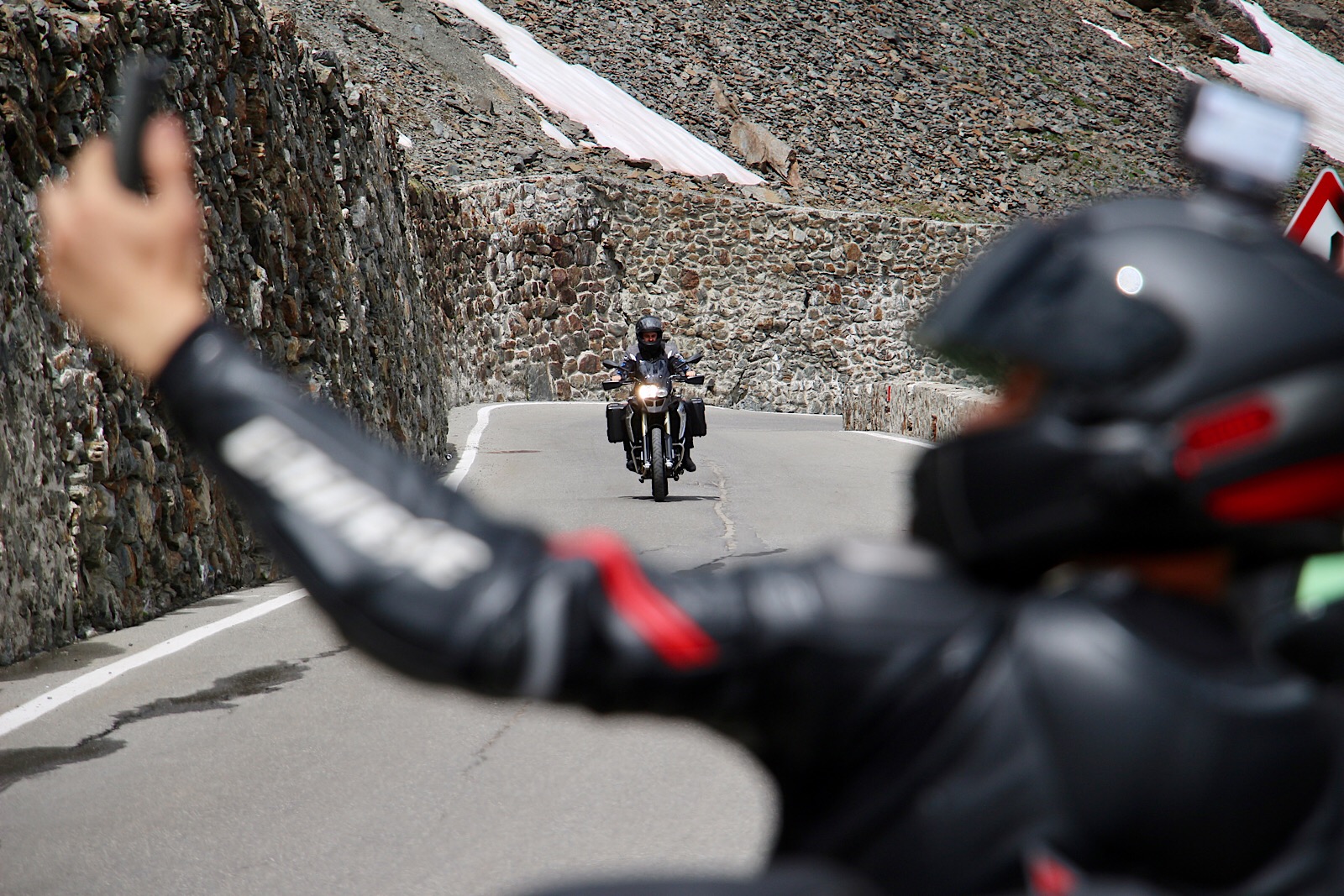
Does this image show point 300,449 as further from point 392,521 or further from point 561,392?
point 561,392

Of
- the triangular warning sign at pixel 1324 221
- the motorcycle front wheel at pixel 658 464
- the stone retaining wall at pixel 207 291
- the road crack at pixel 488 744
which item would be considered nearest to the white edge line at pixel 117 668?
the stone retaining wall at pixel 207 291

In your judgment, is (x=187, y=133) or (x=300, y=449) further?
(x=187, y=133)

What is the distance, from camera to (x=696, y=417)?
12.8m

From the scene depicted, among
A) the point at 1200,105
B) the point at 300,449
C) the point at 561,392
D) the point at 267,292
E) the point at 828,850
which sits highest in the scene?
the point at 1200,105

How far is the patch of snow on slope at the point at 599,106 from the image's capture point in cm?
3919

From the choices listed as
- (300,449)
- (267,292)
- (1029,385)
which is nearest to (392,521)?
(300,449)

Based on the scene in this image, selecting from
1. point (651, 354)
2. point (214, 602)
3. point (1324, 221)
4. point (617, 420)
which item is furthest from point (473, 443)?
point (1324, 221)

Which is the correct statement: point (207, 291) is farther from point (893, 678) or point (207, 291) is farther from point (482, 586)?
point (893, 678)

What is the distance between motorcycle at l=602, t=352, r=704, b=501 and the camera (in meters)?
12.4

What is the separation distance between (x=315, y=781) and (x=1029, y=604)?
404 cm

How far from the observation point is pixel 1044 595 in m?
1.02

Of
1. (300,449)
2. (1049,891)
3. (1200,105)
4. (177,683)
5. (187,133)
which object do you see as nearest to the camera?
(1049,891)

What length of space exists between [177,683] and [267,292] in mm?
5117

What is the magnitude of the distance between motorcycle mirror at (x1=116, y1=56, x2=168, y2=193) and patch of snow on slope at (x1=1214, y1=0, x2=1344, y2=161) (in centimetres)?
5905
